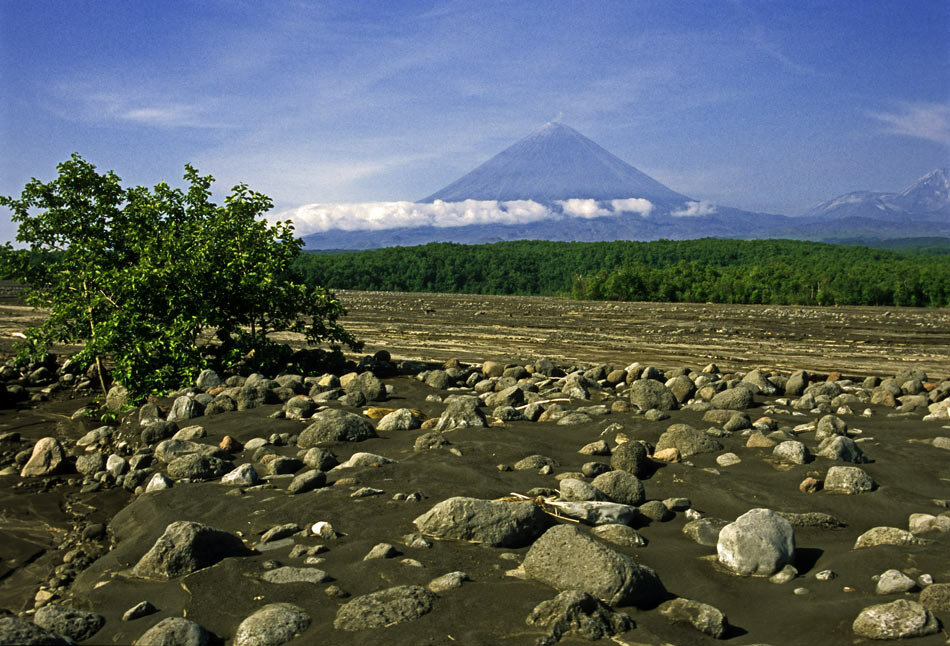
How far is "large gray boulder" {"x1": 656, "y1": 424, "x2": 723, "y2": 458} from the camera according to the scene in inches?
352

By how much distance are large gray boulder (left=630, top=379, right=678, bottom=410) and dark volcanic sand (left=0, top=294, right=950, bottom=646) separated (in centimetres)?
A: 46

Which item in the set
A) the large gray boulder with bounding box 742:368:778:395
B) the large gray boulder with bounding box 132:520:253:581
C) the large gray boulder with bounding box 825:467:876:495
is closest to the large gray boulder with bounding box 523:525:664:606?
the large gray boulder with bounding box 132:520:253:581

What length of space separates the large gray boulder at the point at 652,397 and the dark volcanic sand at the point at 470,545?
46 centimetres

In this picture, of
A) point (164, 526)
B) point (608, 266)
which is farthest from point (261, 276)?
point (608, 266)

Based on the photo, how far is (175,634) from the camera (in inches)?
183

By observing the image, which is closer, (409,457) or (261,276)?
(409,457)

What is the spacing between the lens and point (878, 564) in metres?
5.45

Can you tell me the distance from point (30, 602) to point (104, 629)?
1.68 metres

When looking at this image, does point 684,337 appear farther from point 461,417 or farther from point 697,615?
point 697,615

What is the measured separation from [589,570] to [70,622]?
11.8ft

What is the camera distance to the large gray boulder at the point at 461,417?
417 inches

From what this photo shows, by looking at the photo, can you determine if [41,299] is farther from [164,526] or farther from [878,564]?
[878,564]

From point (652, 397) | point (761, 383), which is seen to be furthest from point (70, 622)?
point (761, 383)

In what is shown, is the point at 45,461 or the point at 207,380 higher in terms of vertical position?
the point at 207,380
